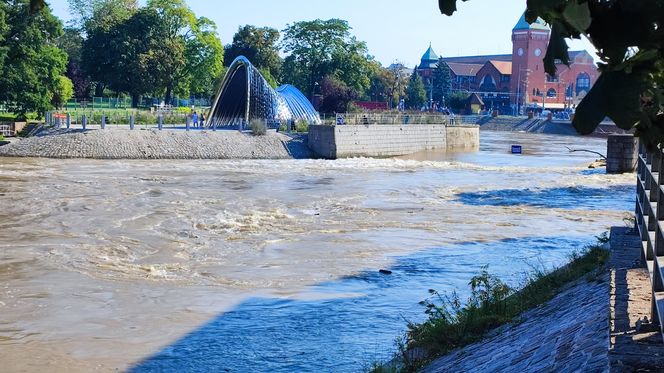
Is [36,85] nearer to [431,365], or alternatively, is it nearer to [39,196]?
[39,196]

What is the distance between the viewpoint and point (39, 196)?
30078 mm

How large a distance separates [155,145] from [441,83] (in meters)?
98.7

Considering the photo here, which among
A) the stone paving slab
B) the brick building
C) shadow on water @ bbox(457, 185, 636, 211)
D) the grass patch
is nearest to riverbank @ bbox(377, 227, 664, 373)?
the stone paving slab

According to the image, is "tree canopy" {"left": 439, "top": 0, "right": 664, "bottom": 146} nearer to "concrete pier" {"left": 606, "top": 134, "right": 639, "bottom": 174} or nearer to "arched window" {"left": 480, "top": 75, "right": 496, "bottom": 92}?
"concrete pier" {"left": 606, "top": 134, "right": 639, "bottom": 174}

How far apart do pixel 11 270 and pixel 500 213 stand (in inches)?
643

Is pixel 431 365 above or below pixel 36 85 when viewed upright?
below

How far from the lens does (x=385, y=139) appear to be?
5972cm

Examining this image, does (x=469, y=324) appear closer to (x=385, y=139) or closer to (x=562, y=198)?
(x=562, y=198)

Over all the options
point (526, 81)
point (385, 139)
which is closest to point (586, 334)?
point (385, 139)

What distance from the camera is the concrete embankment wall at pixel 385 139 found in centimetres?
5469

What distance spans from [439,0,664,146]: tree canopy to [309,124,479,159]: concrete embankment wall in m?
52.1

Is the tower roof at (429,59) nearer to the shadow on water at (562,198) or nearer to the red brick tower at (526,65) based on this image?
the red brick tower at (526,65)

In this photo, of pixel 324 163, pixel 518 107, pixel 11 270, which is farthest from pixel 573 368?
pixel 518 107

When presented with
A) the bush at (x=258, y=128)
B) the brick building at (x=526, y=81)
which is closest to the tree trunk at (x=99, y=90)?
the bush at (x=258, y=128)
